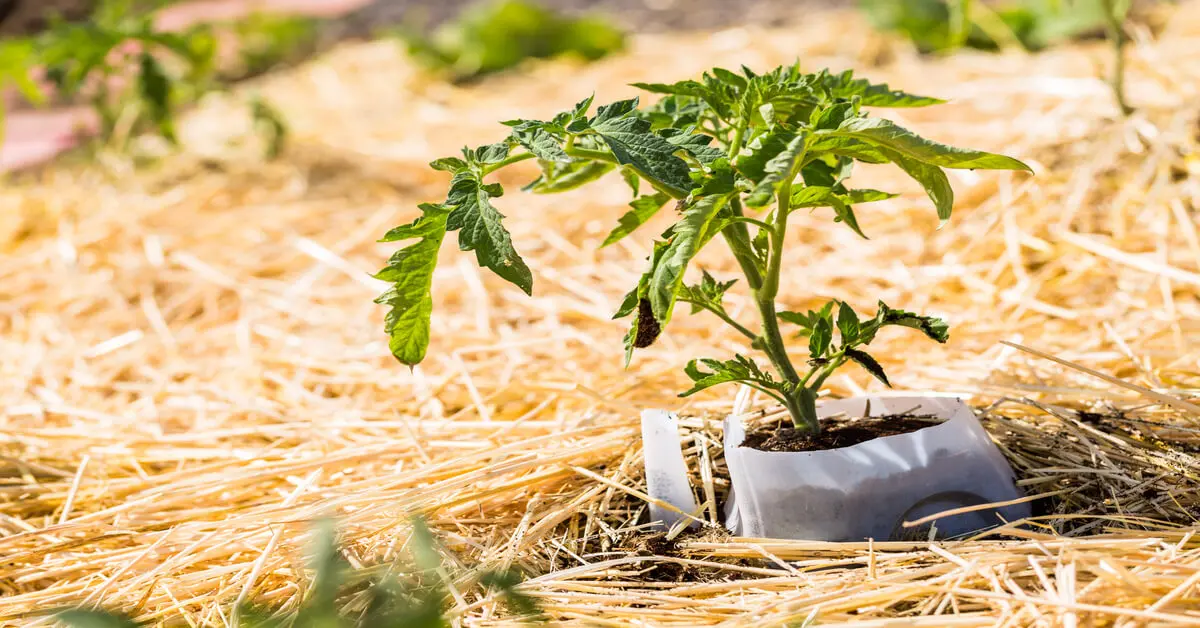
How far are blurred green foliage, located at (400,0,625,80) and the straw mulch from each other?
1.16 m

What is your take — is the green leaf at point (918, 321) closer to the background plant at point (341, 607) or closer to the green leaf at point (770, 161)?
the green leaf at point (770, 161)

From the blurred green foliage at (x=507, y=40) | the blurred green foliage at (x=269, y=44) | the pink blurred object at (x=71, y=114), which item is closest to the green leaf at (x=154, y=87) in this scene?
the pink blurred object at (x=71, y=114)

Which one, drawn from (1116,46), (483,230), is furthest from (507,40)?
(483,230)

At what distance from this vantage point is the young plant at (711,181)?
90 centimetres

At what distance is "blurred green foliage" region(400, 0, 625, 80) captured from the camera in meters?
4.42

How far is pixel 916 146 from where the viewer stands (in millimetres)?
912

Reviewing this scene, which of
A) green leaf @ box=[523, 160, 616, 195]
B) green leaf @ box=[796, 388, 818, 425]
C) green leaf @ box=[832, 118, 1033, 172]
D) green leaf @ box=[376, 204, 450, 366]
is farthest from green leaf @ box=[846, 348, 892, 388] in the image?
green leaf @ box=[376, 204, 450, 366]

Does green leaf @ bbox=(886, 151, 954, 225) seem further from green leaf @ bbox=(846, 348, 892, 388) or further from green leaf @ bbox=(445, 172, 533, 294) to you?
green leaf @ bbox=(445, 172, 533, 294)

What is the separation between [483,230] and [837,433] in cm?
50

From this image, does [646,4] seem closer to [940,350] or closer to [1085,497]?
[940,350]

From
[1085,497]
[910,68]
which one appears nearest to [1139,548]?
[1085,497]

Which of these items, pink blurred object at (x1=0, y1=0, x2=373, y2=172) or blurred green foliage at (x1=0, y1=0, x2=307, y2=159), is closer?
blurred green foliage at (x1=0, y1=0, x2=307, y2=159)

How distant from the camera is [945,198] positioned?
978 millimetres

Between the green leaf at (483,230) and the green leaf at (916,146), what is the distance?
12.8 inches
